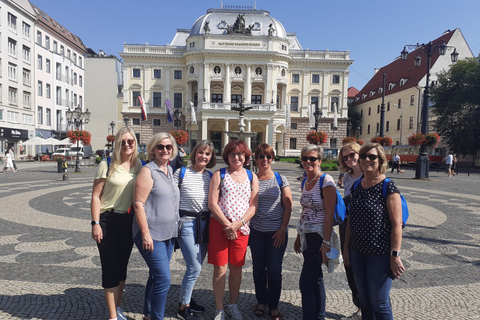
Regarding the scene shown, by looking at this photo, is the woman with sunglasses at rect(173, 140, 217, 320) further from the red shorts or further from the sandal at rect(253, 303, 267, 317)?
the sandal at rect(253, 303, 267, 317)

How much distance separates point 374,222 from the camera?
9.62 ft

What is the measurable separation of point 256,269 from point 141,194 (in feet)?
5.17

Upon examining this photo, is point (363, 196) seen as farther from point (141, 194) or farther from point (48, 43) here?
point (48, 43)

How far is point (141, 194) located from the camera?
3.18 meters

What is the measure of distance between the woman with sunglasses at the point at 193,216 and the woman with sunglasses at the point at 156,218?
0.16m

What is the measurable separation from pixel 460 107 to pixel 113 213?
144 feet

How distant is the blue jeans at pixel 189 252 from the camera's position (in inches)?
139

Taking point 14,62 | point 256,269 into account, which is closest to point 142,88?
point 14,62

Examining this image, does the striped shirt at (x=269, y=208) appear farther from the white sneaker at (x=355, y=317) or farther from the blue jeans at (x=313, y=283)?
the white sneaker at (x=355, y=317)

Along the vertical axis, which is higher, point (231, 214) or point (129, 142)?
point (129, 142)

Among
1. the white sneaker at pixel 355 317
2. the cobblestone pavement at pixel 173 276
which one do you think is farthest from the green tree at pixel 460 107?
the white sneaker at pixel 355 317

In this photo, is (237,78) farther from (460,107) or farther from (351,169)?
(351,169)

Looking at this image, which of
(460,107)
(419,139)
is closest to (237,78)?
(460,107)

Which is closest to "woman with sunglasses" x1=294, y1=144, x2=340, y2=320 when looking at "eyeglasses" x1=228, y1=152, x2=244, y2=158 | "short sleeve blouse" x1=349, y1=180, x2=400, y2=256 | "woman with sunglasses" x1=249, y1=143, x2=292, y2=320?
"woman with sunglasses" x1=249, y1=143, x2=292, y2=320
